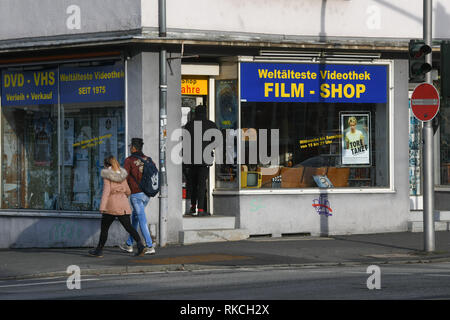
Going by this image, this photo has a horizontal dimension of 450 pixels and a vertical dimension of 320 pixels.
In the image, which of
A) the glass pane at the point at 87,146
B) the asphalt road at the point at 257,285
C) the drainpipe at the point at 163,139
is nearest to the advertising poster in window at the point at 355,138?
the drainpipe at the point at 163,139

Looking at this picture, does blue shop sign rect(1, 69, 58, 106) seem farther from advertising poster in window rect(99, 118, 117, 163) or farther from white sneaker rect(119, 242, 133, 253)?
white sneaker rect(119, 242, 133, 253)

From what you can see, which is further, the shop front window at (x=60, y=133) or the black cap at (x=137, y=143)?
the shop front window at (x=60, y=133)

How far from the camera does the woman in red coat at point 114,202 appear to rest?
15.3 metres

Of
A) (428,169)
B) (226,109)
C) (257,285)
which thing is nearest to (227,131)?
(226,109)

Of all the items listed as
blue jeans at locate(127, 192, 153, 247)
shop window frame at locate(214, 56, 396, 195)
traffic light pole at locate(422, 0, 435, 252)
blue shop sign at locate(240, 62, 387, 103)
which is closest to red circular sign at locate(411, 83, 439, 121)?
traffic light pole at locate(422, 0, 435, 252)

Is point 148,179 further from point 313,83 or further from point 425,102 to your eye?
point 425,102

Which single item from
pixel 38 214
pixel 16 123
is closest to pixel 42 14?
pixel 16 123

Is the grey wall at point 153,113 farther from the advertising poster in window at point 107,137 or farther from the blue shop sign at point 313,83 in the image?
the blue shop sign at point 313,83

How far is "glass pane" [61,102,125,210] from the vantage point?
1761cm

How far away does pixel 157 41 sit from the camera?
1664cm

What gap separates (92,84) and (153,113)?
152cm

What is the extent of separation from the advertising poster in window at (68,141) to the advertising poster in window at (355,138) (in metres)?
5.59

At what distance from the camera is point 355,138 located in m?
19.0
